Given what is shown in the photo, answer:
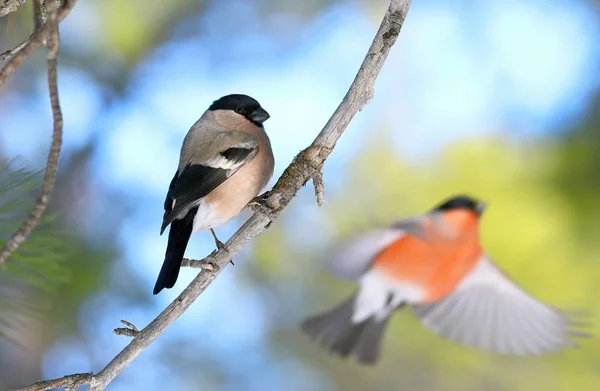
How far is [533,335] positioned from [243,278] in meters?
1.10

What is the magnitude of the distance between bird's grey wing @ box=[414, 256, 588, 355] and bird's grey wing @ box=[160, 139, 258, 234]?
985 mm

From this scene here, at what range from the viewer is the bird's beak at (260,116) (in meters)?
1.63

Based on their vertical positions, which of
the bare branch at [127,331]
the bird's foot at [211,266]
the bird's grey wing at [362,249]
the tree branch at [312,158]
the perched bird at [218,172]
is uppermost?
the perched bird at [218,172]

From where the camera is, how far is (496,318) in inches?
89.6

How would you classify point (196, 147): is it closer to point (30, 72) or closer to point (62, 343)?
point (62, 343)

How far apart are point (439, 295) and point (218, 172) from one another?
100 cm

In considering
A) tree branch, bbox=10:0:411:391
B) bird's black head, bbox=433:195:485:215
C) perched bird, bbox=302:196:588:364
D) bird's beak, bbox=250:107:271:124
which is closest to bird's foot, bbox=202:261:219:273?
tree branch, bbox=10:0:411:391

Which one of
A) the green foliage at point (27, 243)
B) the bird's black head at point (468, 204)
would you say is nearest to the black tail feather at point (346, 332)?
the bird's black head at point (468, 204)

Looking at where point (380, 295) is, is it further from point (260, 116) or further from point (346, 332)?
point (260, 116)

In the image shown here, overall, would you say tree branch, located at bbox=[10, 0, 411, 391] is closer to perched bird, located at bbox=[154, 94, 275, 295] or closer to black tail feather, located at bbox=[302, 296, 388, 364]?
perched bird, located at bbox=[154, 94, 275, 295]

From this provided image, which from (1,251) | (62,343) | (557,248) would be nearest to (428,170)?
(557,248)

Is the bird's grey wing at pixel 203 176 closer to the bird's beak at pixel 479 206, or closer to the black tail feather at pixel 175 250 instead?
the black tail feather at pixel 175 250

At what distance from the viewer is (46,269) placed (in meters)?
0.93

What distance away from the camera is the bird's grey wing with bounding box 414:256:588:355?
2.15 m
